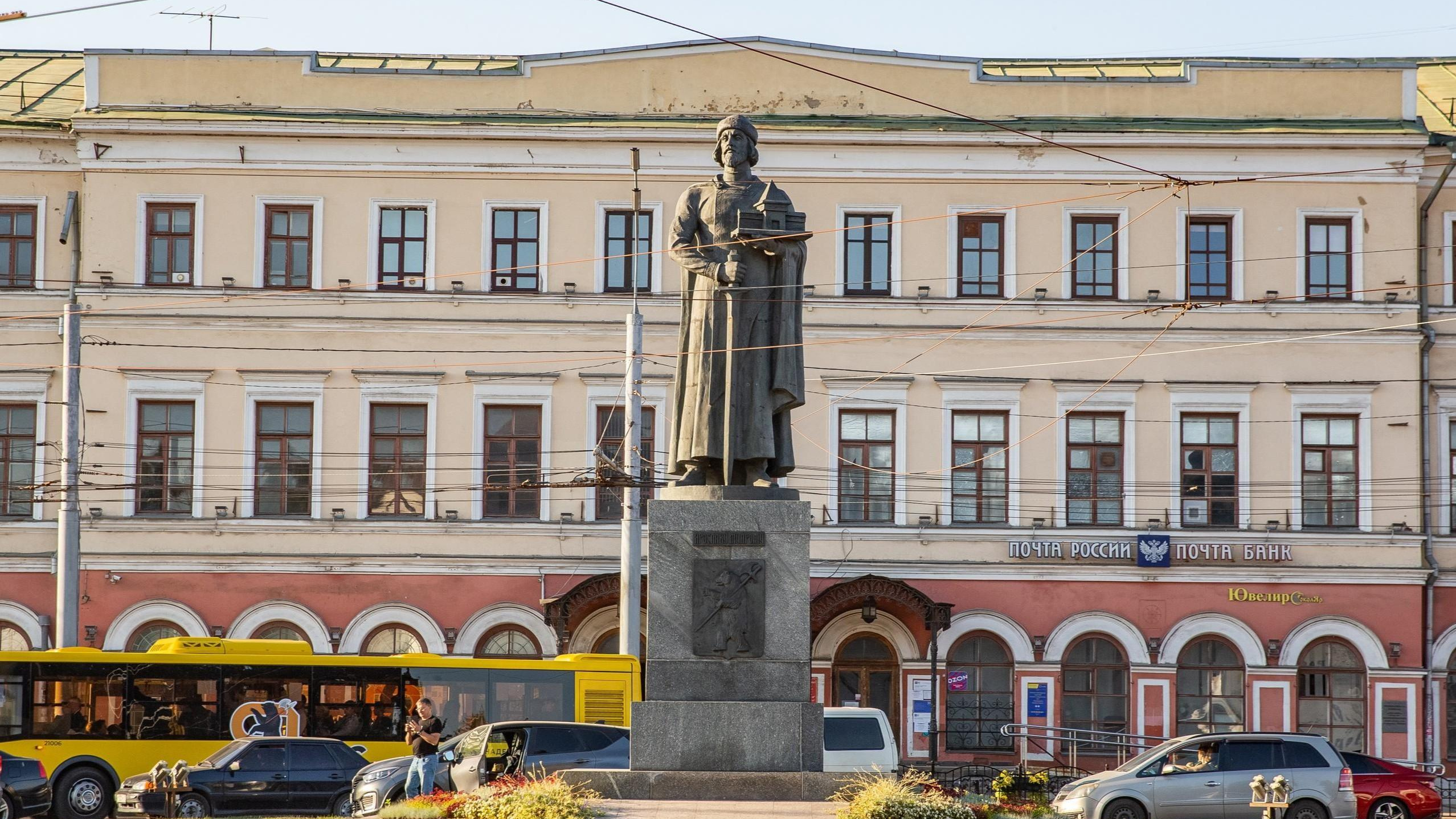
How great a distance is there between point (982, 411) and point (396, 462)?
451 inches

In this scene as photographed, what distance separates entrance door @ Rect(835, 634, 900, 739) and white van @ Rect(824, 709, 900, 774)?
9.16 metres

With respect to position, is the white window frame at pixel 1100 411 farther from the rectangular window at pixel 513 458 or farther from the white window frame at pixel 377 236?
the white window frame at pixel 377 236

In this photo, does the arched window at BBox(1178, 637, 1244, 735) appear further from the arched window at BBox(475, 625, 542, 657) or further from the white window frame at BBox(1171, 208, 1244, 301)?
the arched window at BBox(475, 625, 542, 657)

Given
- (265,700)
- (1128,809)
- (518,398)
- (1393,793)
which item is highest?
(518,398)

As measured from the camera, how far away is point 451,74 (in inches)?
1521

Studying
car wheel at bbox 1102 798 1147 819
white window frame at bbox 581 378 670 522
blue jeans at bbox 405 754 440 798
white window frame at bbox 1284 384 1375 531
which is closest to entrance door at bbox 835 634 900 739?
white window frame at bbox 581 378 670 522

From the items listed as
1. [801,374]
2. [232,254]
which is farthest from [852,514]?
[801,374]

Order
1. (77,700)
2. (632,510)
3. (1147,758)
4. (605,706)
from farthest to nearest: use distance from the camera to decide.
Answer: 1. (632,510)
2. (605,706)
3. (77,700)
4. (1147,758)

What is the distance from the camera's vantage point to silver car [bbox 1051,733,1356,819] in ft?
80.1

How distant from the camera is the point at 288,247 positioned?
125ft

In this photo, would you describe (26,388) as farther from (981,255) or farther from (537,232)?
(981,255)

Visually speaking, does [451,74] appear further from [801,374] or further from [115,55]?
[801,374]

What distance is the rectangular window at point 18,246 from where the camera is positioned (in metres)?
38.5

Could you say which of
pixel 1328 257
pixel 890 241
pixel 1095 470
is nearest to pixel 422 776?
pixel 890 241
